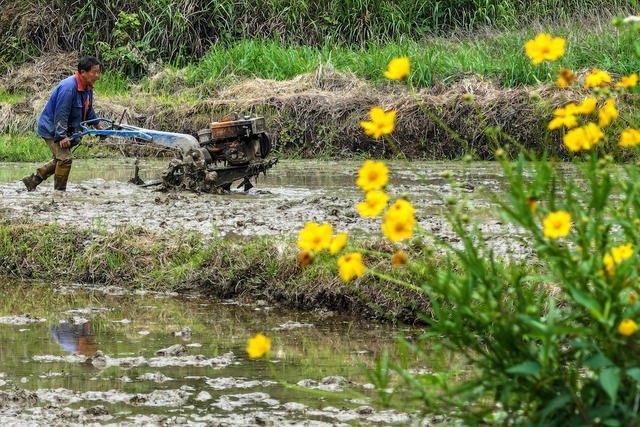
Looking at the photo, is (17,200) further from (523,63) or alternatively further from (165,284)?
(523,63)

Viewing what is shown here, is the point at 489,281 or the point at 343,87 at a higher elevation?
the point at 343,87

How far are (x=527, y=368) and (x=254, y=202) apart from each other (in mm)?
7409

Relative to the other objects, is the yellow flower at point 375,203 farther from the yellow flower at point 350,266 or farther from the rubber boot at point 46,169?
the rubber boot at point 46,169

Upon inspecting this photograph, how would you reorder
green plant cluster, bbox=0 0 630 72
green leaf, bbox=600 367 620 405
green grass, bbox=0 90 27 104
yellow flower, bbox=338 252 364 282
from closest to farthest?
green leaf, bbox=600 367 620 405
yellow flower, bbox=338 252 364 282
green grass, bbox=0 90 27 104
green plant cluster, bbox=0 0 630 72

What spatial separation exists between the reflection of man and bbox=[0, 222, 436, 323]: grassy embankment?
1.09m

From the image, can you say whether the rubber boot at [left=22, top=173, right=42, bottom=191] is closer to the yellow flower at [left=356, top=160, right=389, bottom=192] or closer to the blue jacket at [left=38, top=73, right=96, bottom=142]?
the blue jacket at [left=38, top=73, right=96, bottom=142]

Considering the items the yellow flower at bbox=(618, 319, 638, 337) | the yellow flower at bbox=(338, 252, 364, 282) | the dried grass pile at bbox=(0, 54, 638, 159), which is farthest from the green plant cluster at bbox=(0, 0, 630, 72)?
A: the yellow flower at bbox=(618, 319, 638, 337)

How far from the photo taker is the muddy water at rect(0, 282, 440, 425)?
389 centimetres

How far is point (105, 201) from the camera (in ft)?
31.7

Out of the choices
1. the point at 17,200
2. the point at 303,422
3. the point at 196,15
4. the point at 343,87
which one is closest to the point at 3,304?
the point at 303,422

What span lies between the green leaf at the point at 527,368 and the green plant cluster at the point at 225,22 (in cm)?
1648

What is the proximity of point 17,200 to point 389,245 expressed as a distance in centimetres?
500

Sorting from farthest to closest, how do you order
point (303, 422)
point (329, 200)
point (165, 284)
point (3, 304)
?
point (329, 200) < point (165, 284) < point (3, 304) < point (303, 422)

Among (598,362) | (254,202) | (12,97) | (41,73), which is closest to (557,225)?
(598,362)
